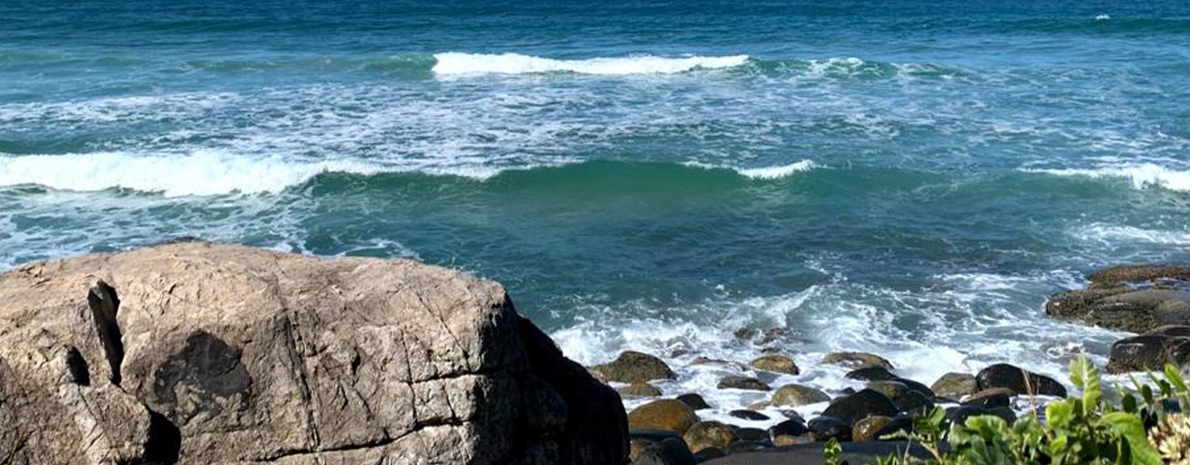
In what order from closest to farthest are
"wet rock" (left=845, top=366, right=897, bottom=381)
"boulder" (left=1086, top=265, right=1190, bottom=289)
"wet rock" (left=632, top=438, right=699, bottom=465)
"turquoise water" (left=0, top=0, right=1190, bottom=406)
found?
"wet rock" (left=632, top=438, right=699, bottom=465), "wet rock" (left=845, top=366, right=897, bottom=381), "turquoise water" (left=0, top=0, right=1190, bottom=406), "boulder" (left=1086, top=265, right=1190, bottom=289)

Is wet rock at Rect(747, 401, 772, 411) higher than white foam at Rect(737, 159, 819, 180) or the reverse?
higher

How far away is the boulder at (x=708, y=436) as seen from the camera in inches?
478

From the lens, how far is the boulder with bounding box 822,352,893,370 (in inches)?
585

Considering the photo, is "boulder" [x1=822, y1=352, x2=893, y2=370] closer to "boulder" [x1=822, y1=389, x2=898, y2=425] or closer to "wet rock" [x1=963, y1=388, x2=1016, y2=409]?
"wet rock" [x1=963, y1=388, x2=1016, y2=409]

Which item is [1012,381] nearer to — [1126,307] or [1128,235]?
[1126,307]

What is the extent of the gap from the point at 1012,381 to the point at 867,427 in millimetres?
2471

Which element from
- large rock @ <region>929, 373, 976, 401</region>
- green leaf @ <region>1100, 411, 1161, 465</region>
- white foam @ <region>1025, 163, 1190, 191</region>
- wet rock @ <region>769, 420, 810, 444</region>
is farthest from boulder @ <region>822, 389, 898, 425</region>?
white foam @ <region>1025, 163, 1190, 191</region>

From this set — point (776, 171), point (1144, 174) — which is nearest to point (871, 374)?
point (776, 171)

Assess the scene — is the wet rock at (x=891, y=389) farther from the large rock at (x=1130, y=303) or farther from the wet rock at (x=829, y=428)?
the large rock at (x=1130, y=303)

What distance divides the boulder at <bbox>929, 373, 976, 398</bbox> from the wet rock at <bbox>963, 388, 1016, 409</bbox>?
0.68ft

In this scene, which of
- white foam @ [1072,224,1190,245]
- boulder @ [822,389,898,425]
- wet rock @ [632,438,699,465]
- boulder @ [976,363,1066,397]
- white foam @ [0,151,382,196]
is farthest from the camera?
white foam @ [0,151,382,196]

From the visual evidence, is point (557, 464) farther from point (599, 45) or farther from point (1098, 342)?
point (599, 45)

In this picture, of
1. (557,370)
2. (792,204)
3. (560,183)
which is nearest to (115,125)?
(560,183)

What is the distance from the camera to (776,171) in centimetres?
2423
